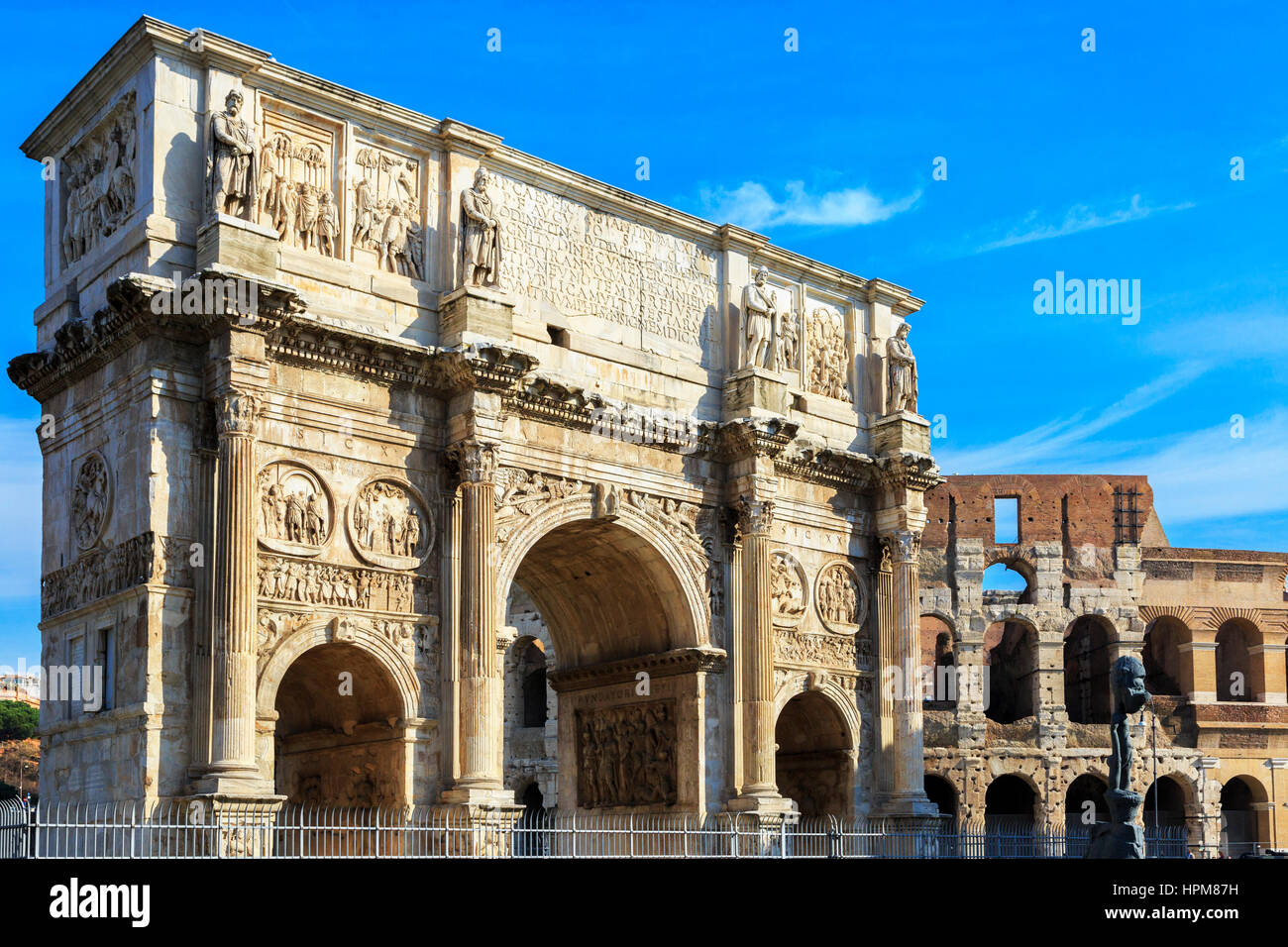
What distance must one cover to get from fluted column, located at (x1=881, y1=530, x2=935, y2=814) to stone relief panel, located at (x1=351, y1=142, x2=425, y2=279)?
9.80 metres

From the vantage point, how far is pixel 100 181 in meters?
20.0

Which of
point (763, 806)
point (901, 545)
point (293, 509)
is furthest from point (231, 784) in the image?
point (901, 545)

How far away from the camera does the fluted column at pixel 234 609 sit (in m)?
17.4

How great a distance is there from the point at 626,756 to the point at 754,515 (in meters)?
4.31

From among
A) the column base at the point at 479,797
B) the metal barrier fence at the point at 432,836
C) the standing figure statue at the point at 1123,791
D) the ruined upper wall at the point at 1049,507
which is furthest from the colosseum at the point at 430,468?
the ruined upper wall at the point at 1049,507

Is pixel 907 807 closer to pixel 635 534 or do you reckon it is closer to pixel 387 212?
pixel 635 534

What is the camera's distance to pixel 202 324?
722 inches

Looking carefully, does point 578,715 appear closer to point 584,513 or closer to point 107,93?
point 584,513

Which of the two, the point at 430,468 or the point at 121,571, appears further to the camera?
the point at 430,468

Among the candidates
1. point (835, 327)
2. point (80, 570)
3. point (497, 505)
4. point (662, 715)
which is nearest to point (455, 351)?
point (497, 505)

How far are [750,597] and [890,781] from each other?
428cm

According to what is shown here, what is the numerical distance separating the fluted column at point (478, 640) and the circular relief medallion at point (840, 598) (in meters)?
6.91

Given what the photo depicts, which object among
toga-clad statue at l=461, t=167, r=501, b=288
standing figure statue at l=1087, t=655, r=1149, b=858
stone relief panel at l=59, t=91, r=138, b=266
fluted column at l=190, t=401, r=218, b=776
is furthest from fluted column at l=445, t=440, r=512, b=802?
standing figure statue at l=1087, t=655, r=1149, b=858
